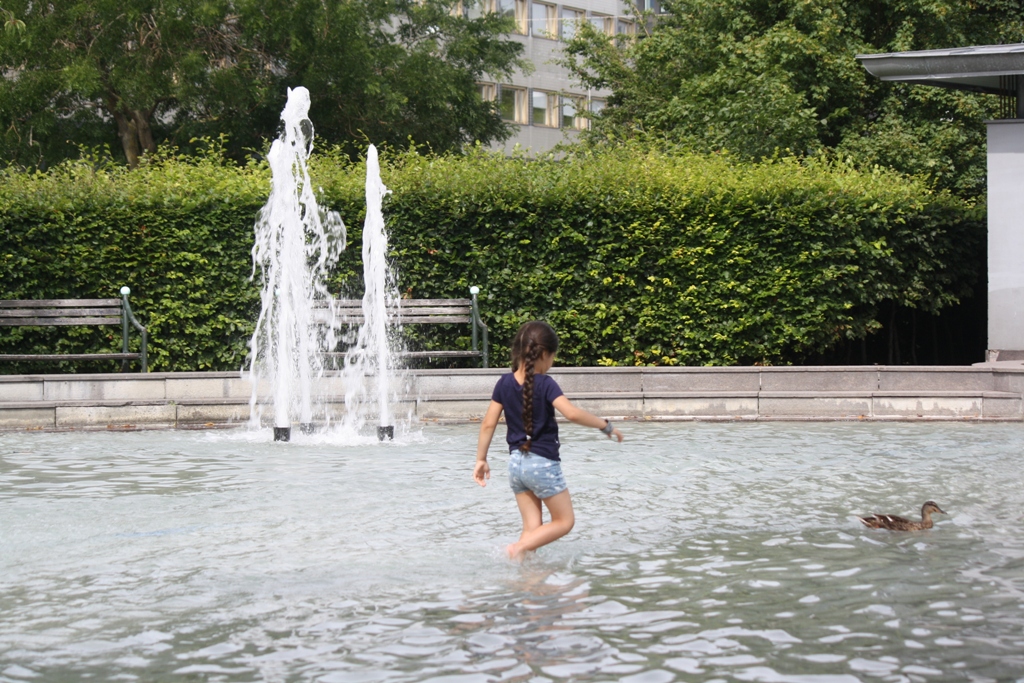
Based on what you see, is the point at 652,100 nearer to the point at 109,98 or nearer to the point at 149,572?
the point at 109,98

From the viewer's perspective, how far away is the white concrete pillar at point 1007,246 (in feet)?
54.5

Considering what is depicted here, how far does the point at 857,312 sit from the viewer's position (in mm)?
17641

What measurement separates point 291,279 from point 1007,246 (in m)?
8.65

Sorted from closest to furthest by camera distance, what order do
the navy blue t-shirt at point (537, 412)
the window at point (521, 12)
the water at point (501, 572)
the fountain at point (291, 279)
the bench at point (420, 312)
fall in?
the water at point (501, 572)
the navy blue t-shirt at point (537, 412)
the fountain at point (291, 279)
the bench at point (420, 312)
the window at point (521, 12)

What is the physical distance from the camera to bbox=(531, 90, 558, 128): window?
6253cm

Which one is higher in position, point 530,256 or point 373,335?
point 530,256

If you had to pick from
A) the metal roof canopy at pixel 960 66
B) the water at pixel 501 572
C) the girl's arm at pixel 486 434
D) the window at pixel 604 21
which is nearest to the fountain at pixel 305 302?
the water at pixel 501 572

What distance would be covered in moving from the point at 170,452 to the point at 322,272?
189 inches

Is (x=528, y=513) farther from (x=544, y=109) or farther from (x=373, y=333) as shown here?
(x=544, y=109)

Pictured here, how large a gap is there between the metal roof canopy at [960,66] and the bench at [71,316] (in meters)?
9.37

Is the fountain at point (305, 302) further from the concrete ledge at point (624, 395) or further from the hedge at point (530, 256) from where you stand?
the concrete ledge at point (624, 395)

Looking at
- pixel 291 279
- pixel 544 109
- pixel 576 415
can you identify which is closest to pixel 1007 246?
pixel 291 279

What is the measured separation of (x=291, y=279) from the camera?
49.5 ft

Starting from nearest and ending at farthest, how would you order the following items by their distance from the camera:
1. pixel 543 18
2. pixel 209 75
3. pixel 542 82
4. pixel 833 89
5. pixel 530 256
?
1. pixel 530 256
2. pixel 833 89
3. pixel 209 75
4. pixel 543 18
5. pixel 542 82
